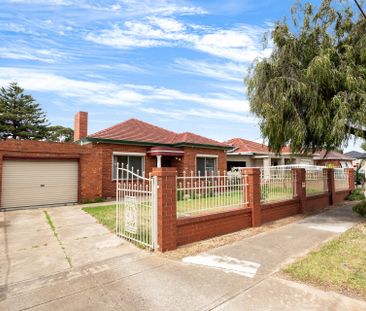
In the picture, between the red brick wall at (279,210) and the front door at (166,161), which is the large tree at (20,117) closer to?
the front door at (166,161)

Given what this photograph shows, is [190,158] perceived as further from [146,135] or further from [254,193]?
[254,193]

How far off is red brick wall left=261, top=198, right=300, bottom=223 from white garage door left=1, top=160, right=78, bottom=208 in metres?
9.87

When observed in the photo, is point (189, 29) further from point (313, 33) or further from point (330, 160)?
point (330, 160)

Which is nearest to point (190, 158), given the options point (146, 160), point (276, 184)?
point (146, 160)

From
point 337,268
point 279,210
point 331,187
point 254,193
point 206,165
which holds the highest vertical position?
point 206,165

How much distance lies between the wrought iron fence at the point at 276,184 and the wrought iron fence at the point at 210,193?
116 cm

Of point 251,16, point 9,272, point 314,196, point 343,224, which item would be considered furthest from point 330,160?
point 9,272

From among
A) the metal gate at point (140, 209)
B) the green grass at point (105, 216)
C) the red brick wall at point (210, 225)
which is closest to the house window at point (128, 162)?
the green grass at point (105, 216)

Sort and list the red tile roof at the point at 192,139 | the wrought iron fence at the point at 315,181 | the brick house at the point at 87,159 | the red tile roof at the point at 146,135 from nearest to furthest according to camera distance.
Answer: the wrought iron fence at the point at 315,181, the brick house at the point at 87,159, the red tile roof at the point at 146,135, the red tile roof at the point at 192,139

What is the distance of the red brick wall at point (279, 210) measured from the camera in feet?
29.3

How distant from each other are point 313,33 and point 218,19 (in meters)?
3.24

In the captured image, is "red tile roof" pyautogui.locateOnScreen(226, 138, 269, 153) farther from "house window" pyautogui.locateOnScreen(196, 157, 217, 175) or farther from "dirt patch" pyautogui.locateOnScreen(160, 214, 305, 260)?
"dirt patch" pyautogui.locateOnScreen(160, 214, 305, 260)

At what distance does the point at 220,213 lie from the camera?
7.30 metres

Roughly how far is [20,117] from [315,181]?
42.0 meters
